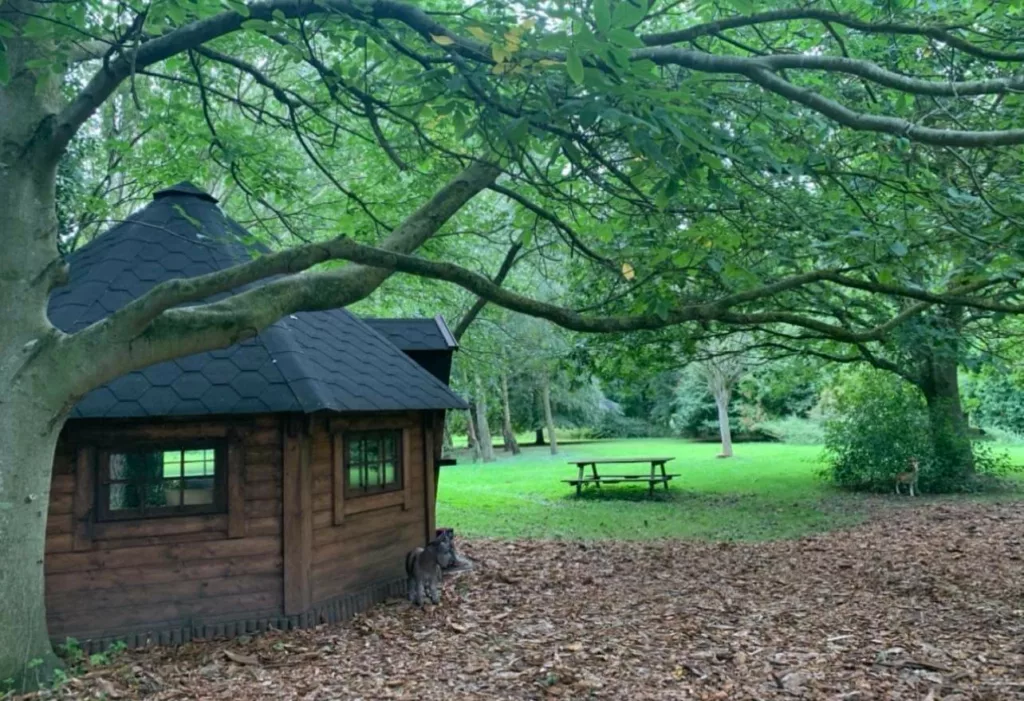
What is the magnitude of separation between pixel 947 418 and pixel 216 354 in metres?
16.5

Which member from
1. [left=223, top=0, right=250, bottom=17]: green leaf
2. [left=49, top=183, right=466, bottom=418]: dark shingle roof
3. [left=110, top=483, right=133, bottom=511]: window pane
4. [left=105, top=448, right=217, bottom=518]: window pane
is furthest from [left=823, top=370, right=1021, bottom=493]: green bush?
[left=223, top=0, right=250, bottom=17]: green leaf

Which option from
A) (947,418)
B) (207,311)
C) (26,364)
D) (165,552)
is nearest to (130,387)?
(165,552)

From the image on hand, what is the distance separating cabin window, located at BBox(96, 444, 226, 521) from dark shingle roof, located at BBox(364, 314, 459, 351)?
3.83 meters

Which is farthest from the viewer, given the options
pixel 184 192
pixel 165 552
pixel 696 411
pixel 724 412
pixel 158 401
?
pixel 696 411

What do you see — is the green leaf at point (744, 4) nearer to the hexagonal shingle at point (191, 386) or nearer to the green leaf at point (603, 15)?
the green leaf at point (603, 15)

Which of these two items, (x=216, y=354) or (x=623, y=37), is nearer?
(x=623, y=37)

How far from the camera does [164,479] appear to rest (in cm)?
756

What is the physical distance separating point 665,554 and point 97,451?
25.6 feet

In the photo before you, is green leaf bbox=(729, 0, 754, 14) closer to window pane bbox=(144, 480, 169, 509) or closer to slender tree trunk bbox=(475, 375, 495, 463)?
window pane bbox=(144, 480, 169, 509)

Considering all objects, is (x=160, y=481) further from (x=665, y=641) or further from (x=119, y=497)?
(x=665, y=641)

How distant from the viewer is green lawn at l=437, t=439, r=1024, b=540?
47.6ft

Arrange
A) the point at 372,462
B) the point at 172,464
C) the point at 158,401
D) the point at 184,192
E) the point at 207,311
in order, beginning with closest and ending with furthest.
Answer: the point at 207,311 < the point at 158,401 < the point at 172,464 < the point at 372,462 < the point at 184,192

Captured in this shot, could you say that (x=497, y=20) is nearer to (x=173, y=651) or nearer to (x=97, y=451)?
(x=97, y=451)

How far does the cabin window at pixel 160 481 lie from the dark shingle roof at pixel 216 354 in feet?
1.80
